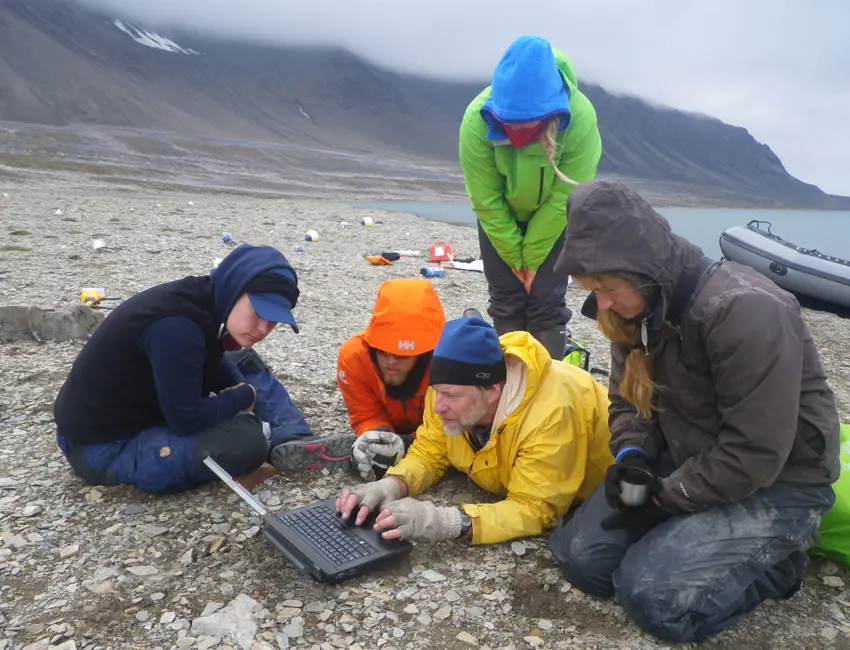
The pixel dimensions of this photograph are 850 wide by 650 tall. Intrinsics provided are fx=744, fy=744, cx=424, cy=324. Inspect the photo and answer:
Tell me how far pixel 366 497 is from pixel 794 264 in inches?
543

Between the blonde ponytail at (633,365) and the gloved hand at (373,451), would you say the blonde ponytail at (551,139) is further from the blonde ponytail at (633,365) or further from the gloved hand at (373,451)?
the gloved hand at (373,451)

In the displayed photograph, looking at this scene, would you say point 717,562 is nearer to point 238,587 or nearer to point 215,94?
point 238,587

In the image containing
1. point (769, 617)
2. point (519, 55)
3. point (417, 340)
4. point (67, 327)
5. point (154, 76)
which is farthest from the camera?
point (154, 76)

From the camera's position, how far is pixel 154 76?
481 ft

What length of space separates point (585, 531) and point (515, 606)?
19.8 inches

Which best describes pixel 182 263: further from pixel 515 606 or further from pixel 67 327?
pixel 515 606

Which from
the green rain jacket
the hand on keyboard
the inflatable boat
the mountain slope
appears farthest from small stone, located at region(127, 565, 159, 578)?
the mountain slope

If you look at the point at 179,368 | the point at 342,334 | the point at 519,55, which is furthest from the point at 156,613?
the point at 342,334

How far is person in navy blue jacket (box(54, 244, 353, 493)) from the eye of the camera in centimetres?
396

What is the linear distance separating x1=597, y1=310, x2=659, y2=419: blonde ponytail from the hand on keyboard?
138cm

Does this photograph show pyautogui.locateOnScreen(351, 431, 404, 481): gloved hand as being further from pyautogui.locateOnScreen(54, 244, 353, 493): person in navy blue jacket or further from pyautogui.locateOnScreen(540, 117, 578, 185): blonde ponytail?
pyautogui.locateOnScreen(540, 117, 578, 185): blonde ponytail

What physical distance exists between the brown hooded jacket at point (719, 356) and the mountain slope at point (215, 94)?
384 feet

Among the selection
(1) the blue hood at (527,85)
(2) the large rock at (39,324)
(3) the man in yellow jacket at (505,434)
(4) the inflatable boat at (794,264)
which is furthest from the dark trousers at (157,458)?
(4) the inflatable boat at (794,264)

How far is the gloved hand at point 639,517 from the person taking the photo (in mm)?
3516
